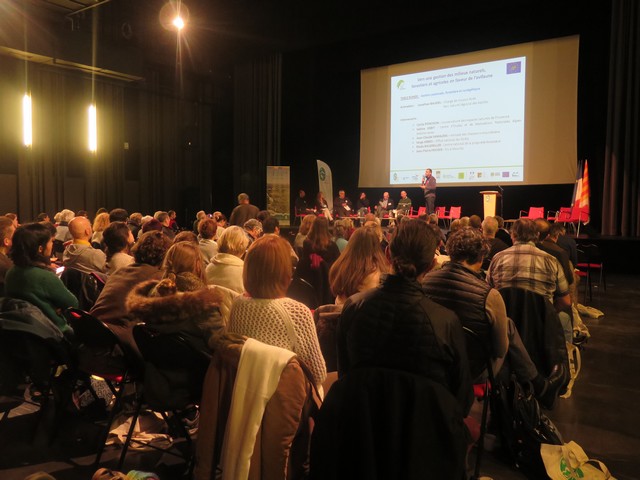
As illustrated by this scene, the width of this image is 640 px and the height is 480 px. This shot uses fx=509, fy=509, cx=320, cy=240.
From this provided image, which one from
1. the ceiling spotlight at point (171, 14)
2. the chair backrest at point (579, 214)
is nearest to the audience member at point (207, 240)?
the ceiling spotlight at point (171, 14)

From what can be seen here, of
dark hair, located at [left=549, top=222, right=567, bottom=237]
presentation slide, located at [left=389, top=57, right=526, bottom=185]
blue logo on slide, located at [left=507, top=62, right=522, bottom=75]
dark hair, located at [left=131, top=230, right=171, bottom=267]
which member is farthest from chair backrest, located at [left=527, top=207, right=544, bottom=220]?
dark hair, located at [left=131, top=230, right=171, bottom=267]

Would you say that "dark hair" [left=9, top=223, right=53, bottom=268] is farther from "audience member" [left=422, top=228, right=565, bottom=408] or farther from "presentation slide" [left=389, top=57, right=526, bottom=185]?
"presentation slide" [left=389, top=57, right=526, bottom=185]

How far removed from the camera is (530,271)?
11.0ft

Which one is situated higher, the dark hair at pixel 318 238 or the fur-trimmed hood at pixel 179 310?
the dark hair at pixel 318 238

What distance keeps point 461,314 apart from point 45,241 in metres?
2.36

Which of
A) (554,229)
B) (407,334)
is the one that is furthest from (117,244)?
(554,229)

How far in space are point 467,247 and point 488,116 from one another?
8.88m

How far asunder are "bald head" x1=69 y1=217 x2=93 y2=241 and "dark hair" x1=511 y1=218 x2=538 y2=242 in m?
3.11

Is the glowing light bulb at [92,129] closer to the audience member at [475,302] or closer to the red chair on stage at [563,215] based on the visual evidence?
the red chair on stage at [563,215]

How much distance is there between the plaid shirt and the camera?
3334mm

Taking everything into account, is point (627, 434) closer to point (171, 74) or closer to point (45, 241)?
point (45, 241)

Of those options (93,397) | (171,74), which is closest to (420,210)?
(171,74)

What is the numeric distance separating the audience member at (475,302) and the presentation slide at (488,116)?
8687 mm

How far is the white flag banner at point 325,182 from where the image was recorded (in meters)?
13.1
